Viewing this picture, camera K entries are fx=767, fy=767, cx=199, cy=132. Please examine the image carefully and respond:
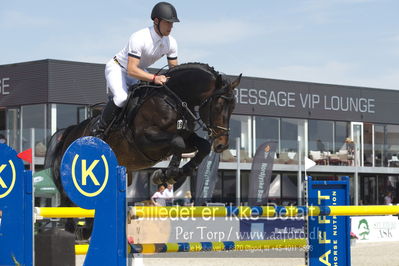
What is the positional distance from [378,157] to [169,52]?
24.0m

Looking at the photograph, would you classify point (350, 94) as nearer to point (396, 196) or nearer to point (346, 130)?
→ point (346, 130)

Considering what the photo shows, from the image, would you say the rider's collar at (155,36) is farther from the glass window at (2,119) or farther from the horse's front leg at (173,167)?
the glass window at (2,119)

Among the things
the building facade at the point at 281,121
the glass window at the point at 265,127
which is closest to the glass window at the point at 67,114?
the building facade at the point at 281,121

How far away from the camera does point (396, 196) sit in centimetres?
3338

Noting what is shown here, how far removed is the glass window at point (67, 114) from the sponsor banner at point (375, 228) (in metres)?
9.80

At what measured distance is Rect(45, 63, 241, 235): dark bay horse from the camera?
6.31 metres

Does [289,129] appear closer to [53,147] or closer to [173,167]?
[53,147]

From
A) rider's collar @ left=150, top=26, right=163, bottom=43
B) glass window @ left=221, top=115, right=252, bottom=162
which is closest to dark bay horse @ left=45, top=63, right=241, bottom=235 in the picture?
rider's collar @ left=150, top=26, right=163, bottom=43

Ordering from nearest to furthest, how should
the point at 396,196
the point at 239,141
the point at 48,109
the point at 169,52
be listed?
the point at 169,52 → the point at 48,109 → the point at 239,141 → the point at 396,196

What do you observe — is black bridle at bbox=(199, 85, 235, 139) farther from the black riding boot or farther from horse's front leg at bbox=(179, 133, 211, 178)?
the black riding boot

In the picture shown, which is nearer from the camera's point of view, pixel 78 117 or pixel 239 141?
pixel 78 117

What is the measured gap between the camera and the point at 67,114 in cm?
2341

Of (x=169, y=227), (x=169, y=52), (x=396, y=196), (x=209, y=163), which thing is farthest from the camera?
(x=396, y=196)

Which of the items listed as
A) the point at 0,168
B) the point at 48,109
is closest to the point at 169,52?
the point at 0,168
